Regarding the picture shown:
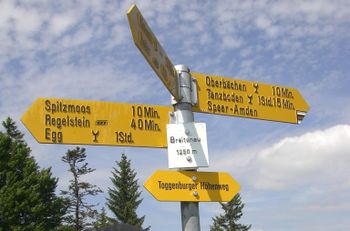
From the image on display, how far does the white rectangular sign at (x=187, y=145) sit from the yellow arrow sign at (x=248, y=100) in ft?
1.11

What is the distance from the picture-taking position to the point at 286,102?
6.28 m

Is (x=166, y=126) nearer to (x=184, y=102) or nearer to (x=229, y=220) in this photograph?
(x=184, y=102)

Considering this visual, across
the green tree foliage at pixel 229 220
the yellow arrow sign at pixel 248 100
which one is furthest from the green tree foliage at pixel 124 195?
the yellow arrow sign at pixel 248 100

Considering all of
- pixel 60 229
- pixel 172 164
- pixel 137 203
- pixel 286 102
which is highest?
pixel 137 203

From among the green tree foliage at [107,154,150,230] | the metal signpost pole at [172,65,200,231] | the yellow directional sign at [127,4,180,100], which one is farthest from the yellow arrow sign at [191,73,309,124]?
the green tree foliage at [107,154,150,230]

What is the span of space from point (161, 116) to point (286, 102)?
166cm

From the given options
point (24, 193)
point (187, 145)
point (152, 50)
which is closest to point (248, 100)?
point (187, 145)

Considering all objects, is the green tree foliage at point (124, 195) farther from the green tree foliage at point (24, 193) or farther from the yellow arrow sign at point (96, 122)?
the yellow arrow sign at point (96, 122)

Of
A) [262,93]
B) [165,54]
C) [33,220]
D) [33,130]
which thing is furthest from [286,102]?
[33,220]

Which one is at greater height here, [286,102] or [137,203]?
[137,203]

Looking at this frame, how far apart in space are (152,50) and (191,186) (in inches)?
56.2

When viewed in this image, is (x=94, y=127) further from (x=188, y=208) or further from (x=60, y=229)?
(x=60, y=229)

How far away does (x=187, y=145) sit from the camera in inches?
209

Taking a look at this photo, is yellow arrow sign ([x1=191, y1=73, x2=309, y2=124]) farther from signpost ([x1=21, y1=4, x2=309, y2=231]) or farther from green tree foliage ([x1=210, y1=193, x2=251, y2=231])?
green tree foliage ([x1=210, y1=193, x2=251, y2=231])
